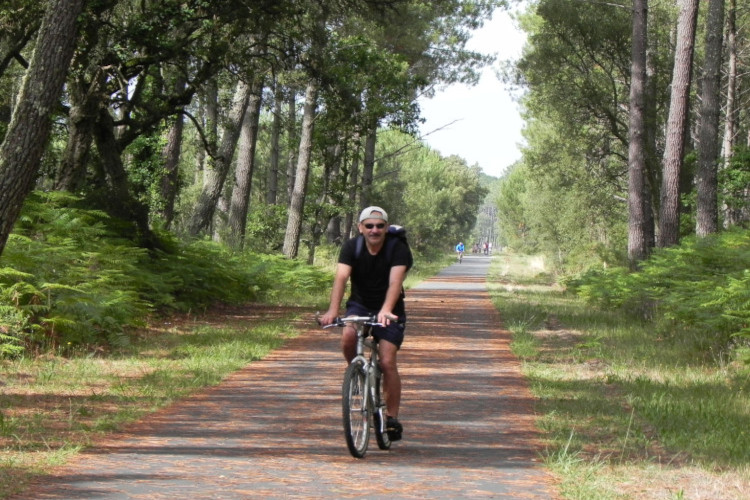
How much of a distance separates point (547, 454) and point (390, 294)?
5.47 ft

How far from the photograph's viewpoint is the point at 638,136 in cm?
2572

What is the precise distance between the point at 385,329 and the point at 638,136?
753 inches

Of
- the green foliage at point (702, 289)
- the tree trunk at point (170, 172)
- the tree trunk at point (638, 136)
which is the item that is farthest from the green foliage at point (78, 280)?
the tree trunk at point (638, 136)

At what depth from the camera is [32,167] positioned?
10117 millimetres

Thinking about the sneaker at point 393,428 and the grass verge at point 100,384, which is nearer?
the grass verge at point 100,384

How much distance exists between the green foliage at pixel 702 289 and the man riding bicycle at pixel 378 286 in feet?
17.0

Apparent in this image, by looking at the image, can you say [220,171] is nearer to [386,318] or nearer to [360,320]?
[360,320]

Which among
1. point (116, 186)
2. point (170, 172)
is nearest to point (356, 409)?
point (116, 186)

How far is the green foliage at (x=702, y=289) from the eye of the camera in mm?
12719

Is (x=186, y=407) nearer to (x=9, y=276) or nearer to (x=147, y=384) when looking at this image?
(x=147, y=384)

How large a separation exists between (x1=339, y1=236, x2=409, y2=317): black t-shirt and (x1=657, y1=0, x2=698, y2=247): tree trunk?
592 inches

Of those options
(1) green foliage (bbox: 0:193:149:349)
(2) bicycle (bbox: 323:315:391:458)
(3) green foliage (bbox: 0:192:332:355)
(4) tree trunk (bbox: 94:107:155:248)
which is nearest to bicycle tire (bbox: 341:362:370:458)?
(2) bicycle (bbox: 323:315:391:458)

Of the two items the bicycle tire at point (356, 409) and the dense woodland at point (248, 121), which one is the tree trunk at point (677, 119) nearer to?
the dense woodland at point (248, 121)

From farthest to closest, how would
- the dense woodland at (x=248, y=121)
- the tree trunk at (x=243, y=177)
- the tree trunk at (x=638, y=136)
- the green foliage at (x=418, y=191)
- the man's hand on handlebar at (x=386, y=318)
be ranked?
the green foliage at (x=418, y=191) → the tree trunk at (x=243, y=177) → the tree trunk at (x=638, y=136) → the dense woodland at (x=248, y=121) → the man's hand on handlebar at (x=386, y=318)
